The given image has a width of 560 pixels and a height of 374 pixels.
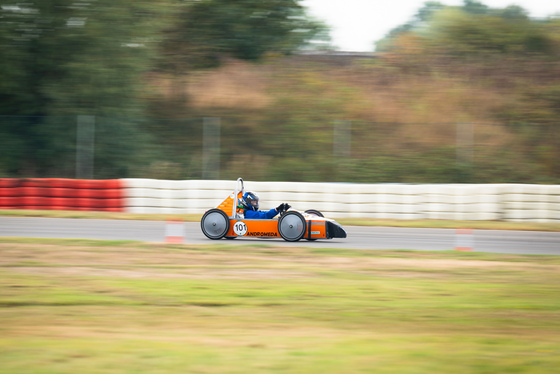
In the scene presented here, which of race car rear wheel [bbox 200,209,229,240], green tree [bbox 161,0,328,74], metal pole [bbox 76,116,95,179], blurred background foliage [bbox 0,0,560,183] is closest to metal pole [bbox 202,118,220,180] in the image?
blurred background foliage [bbox 0,0,560,183]

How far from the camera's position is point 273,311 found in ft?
21.4

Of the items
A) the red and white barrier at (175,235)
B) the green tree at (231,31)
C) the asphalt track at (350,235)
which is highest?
the green tree at (231,31)

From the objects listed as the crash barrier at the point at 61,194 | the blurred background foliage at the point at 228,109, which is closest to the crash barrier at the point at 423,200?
the blurred background foliage at the point at 228,109

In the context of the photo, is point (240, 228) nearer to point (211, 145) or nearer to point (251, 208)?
point (251, 208)

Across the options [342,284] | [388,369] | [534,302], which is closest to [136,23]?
[342,284]

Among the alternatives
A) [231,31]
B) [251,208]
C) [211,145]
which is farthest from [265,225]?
[231,31]

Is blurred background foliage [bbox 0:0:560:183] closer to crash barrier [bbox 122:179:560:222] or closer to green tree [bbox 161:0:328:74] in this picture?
green tree [bbox 161:0:328:74]

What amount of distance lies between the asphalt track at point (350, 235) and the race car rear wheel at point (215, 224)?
15cm

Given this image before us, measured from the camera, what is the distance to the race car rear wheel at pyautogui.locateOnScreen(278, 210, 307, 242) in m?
11.2

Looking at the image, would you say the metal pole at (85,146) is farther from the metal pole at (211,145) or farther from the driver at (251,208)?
the driver at (251,208)

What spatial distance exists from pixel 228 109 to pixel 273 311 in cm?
1643

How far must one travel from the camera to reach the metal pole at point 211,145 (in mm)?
18422

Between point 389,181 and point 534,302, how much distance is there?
11.4 metres

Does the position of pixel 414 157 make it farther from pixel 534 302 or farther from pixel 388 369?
pixel 388 369
